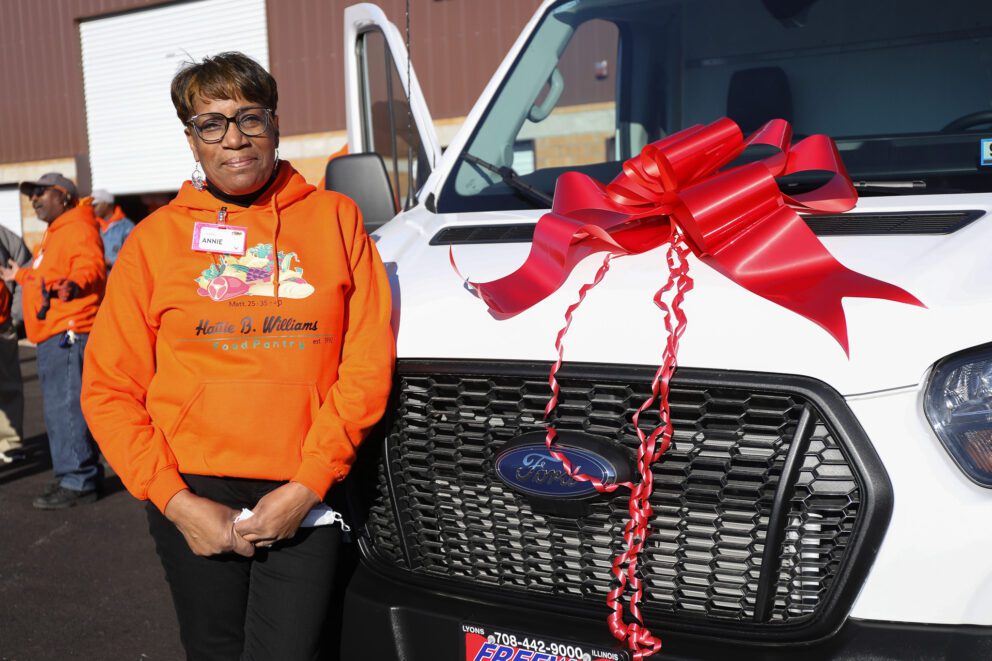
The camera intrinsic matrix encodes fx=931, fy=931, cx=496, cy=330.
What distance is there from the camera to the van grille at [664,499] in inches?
70.7

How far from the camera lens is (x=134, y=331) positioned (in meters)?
2.25

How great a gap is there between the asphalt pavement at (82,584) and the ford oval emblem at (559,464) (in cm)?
237

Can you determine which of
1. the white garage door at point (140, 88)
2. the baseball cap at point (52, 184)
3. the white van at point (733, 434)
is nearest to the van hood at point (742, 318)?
the white van at point (733, 434)

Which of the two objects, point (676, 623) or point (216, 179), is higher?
point (216, 179)

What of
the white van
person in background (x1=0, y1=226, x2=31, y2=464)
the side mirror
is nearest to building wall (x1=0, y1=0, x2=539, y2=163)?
person in background (x1=0, y1=226, x2=31, y2=464)

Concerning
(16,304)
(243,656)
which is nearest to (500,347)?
(243,656)

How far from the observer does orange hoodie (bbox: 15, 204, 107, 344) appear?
18.9 feet

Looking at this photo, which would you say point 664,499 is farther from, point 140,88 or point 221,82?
point 140,88

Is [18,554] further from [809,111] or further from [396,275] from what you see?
[809,111]

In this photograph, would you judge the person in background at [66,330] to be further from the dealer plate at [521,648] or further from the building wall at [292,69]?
the building wall at [292,69]

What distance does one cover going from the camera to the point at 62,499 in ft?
19.0

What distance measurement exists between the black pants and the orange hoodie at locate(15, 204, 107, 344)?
12.8 ft

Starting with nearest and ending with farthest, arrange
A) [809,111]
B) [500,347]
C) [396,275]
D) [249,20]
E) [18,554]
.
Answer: [500,347] < [396,275] < [809,111] < [18,554] < [249,20]

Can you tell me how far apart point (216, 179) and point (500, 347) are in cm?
87
